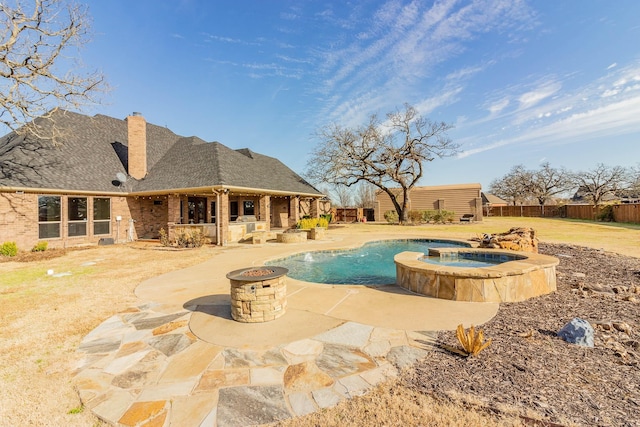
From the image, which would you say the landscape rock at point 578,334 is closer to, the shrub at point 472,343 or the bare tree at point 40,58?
the shrub at point 472,343

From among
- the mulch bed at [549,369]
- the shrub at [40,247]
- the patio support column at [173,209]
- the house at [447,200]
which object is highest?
the house at [447,200]

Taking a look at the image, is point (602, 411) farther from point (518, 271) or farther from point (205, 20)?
point (205, 20)

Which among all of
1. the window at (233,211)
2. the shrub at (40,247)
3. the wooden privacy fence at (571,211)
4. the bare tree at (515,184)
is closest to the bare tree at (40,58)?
the shrub at (40,247)

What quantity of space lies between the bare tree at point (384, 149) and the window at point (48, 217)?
18718mm

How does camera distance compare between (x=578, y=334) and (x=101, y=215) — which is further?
(x=101, y=215)

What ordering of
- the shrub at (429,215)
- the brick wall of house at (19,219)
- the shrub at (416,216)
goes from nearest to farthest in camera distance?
the brick wall of house at (19,219) < the shrub at (429,215) < the shrub at (416,216)

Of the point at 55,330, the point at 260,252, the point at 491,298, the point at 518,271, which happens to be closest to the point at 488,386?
the point at 491,298

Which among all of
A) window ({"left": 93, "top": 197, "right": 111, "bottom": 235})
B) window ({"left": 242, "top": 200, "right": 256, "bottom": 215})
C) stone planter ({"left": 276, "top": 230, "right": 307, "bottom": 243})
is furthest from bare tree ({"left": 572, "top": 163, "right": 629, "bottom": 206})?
window ({"left": 93, "top": 197, "right": 111, "bottom": 235})

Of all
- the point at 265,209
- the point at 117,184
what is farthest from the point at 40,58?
the point at 265,209

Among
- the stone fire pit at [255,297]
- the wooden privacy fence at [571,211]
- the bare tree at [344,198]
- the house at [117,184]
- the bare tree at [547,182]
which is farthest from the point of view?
the bare tree at [344,198]

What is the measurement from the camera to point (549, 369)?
9.62ft

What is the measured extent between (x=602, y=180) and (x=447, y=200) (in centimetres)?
2366

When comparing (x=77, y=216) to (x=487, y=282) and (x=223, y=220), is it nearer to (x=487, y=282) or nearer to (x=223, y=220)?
(x=223, y=220)

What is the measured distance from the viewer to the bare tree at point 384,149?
24469 mm
